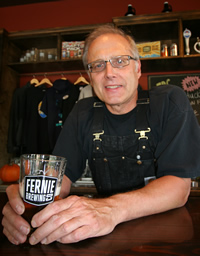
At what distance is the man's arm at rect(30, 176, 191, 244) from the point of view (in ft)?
1.68

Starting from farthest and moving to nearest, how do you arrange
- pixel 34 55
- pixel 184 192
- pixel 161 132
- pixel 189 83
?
pixel 34 55
pixel 189 83
pixel 161 132
pixel 184 192

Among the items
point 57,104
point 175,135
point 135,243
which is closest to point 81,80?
point 57,104

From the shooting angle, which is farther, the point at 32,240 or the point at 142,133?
the point at 142,133

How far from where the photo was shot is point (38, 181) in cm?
54

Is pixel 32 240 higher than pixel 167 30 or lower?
lower

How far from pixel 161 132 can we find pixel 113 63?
0.47 m

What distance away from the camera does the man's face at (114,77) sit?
4.05 feet

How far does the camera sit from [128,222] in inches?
25.7

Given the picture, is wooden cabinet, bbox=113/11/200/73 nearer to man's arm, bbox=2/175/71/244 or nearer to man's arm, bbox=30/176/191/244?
man's arm, bbox=30/176/191/244

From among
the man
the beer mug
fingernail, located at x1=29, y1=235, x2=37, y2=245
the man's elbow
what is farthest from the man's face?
fingernail, located at x1=29, y1=235, x2=37, y2=245

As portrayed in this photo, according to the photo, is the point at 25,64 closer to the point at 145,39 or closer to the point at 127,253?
the point at 145,39

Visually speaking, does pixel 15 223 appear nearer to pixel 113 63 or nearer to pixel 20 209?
→ pixel 20 209

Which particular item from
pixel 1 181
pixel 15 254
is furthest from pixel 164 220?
pixel 1 181

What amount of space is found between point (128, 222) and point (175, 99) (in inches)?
28.7
